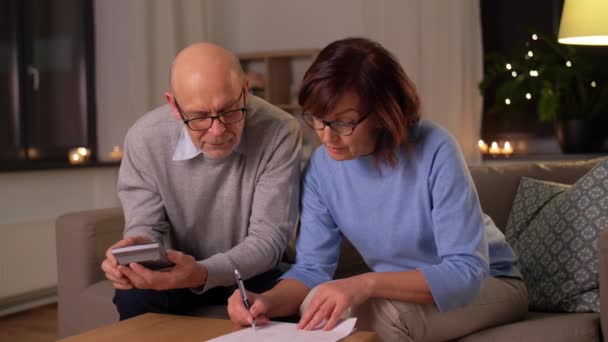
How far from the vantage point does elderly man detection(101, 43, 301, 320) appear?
1787 millimetres

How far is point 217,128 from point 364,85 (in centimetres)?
37

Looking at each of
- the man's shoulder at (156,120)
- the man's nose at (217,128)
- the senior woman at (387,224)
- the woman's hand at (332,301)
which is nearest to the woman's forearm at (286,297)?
the senior woman at (387,224)

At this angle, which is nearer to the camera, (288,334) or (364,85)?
(288,334)

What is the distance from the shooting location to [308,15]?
18.4 ft

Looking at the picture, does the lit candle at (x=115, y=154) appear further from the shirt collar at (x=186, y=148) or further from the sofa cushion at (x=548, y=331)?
the sofa cushion at (x=548, y=331)

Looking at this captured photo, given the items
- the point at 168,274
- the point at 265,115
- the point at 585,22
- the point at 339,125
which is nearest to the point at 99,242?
the point at 265,115

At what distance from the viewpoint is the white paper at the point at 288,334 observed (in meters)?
1.37

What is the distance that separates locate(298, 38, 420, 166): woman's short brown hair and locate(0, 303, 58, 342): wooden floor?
7.75 feet

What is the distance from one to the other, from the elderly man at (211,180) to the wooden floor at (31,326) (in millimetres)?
1755

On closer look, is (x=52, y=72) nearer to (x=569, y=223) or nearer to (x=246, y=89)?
(x=246, y=89)

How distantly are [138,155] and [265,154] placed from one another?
0.33 m

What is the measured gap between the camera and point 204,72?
69.4 inches

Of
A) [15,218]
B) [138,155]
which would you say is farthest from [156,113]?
[15,218]

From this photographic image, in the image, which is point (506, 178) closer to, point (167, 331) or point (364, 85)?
point (364, 85)
